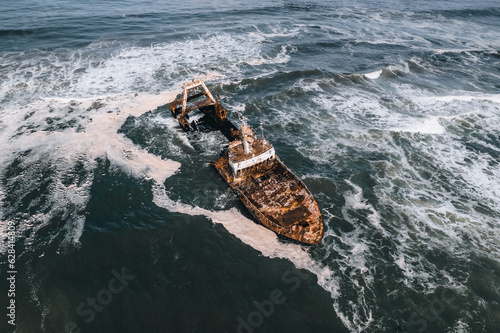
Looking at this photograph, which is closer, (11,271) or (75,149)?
(11,271)

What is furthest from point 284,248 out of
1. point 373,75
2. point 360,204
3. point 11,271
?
point 373,75

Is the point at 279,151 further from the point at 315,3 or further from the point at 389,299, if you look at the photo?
the point at 315,3

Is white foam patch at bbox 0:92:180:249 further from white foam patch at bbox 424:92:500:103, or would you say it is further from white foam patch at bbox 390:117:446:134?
white foam patch at bbox 424:92:500:103

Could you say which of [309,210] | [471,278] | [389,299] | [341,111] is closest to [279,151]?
[309,210]

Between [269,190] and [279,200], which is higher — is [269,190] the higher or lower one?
the higher one

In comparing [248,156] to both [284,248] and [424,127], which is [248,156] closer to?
[284,248]

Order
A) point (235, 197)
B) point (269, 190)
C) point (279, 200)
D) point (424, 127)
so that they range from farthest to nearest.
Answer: point (424, 127), point (235, 197), point (269, 190), point (279, 200)
